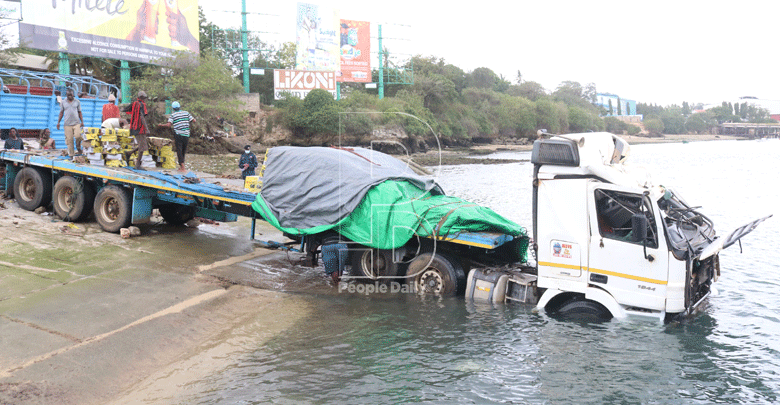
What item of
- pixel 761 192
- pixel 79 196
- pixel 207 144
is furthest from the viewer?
pixel 207 144

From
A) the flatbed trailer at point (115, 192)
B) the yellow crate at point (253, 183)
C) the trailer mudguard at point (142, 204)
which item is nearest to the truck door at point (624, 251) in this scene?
the flatbed trailer at point (115, 192)

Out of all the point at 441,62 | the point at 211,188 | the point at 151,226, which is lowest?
the point at 151,226

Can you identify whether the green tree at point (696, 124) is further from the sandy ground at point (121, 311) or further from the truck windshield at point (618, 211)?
the sandy ground at point (121, 311)

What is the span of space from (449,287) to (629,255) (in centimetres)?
277

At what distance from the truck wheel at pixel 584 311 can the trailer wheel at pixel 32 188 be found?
1166 cm

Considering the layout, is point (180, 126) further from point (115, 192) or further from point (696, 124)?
point (696, 124)

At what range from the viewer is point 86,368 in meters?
6.11

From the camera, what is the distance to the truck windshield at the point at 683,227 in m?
6.91

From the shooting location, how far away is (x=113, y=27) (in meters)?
32.2

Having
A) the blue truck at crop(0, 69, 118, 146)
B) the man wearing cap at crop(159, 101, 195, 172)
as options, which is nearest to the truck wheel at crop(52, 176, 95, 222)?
the man wearing cap at crop(159, 101, 195, 172)

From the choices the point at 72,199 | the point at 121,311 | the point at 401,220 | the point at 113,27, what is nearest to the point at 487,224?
the point at 401,220

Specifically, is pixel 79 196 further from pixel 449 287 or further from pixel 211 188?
pixel 449 287

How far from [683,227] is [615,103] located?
159m

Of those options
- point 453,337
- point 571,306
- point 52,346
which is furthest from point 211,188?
point 571,306
